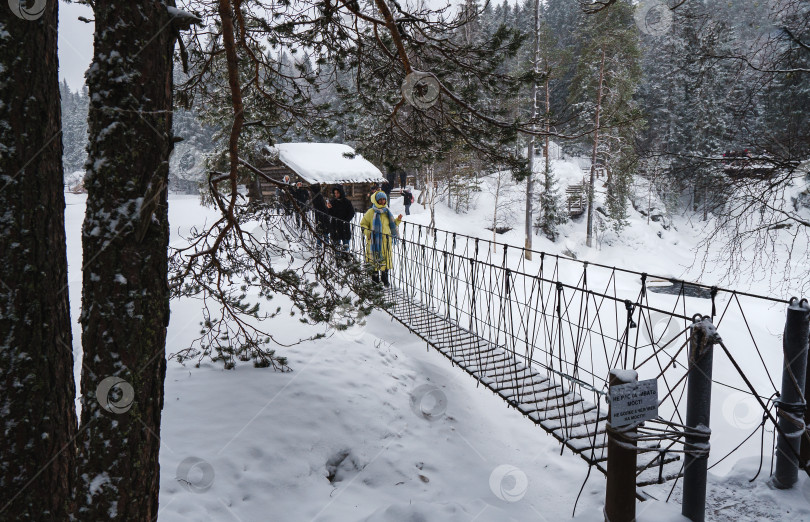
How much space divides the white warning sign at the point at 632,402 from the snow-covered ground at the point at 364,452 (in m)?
0.72

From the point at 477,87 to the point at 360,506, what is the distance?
3550 mm

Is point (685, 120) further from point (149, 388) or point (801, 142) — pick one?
point (149, 388)

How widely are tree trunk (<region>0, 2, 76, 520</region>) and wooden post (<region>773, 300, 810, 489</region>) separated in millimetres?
3539

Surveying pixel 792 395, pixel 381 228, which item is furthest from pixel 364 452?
pixel 381 228

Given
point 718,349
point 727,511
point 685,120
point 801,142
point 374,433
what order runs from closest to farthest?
point 727,511 < point 374,433 < point 801,142 < point 718,349 < point 685,120

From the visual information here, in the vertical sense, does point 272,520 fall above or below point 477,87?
below

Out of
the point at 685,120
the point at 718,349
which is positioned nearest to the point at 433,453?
the point at 718,349

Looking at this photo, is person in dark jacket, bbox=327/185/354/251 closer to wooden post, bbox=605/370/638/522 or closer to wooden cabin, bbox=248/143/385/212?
wooden cabin, bbox=248/143/385/212

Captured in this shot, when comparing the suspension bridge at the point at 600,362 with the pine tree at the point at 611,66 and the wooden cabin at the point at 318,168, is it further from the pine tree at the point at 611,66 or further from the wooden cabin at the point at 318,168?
the pine tree at the point at 611,66

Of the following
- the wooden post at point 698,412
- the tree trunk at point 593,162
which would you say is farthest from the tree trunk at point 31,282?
the tree trunk at point 593,162

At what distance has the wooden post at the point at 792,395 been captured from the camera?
2535 millimetres

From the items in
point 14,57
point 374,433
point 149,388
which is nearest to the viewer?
point 14,57

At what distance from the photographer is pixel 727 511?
258 cm

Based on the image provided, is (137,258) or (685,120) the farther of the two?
(685,120)
